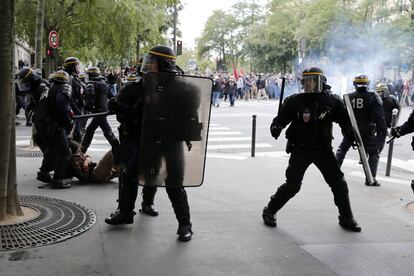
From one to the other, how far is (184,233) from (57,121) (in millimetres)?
2759

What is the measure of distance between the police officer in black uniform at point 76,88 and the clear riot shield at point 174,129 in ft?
11.1

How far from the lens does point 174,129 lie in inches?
174

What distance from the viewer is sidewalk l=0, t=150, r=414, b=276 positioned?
402cm

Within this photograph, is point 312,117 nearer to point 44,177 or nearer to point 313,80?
point 313,80

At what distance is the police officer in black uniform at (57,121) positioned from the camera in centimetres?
637

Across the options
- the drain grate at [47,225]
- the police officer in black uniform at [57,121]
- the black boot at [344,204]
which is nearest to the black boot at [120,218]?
the drain grate at [47,225]

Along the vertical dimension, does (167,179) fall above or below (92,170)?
above

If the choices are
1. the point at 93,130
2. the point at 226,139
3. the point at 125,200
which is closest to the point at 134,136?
the point at 125,200

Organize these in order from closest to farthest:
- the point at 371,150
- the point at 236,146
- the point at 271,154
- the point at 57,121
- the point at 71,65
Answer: the point at 57,121 → the point at 71,65 → the point at 371,150 → the point at 271,154 → the point at 236,146

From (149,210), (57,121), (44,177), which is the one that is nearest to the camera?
(149,210)

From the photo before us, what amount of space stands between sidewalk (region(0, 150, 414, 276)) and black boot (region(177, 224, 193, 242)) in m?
0.08

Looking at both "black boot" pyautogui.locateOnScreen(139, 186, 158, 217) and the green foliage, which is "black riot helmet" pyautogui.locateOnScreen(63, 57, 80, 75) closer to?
"black boot" pyautogui.locateOnScreen(139, 186, 158, 217)

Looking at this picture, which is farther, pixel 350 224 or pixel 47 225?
pixel 350 224

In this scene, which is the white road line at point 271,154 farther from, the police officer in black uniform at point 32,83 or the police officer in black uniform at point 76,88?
the police officer in black uniform at point 32,83
